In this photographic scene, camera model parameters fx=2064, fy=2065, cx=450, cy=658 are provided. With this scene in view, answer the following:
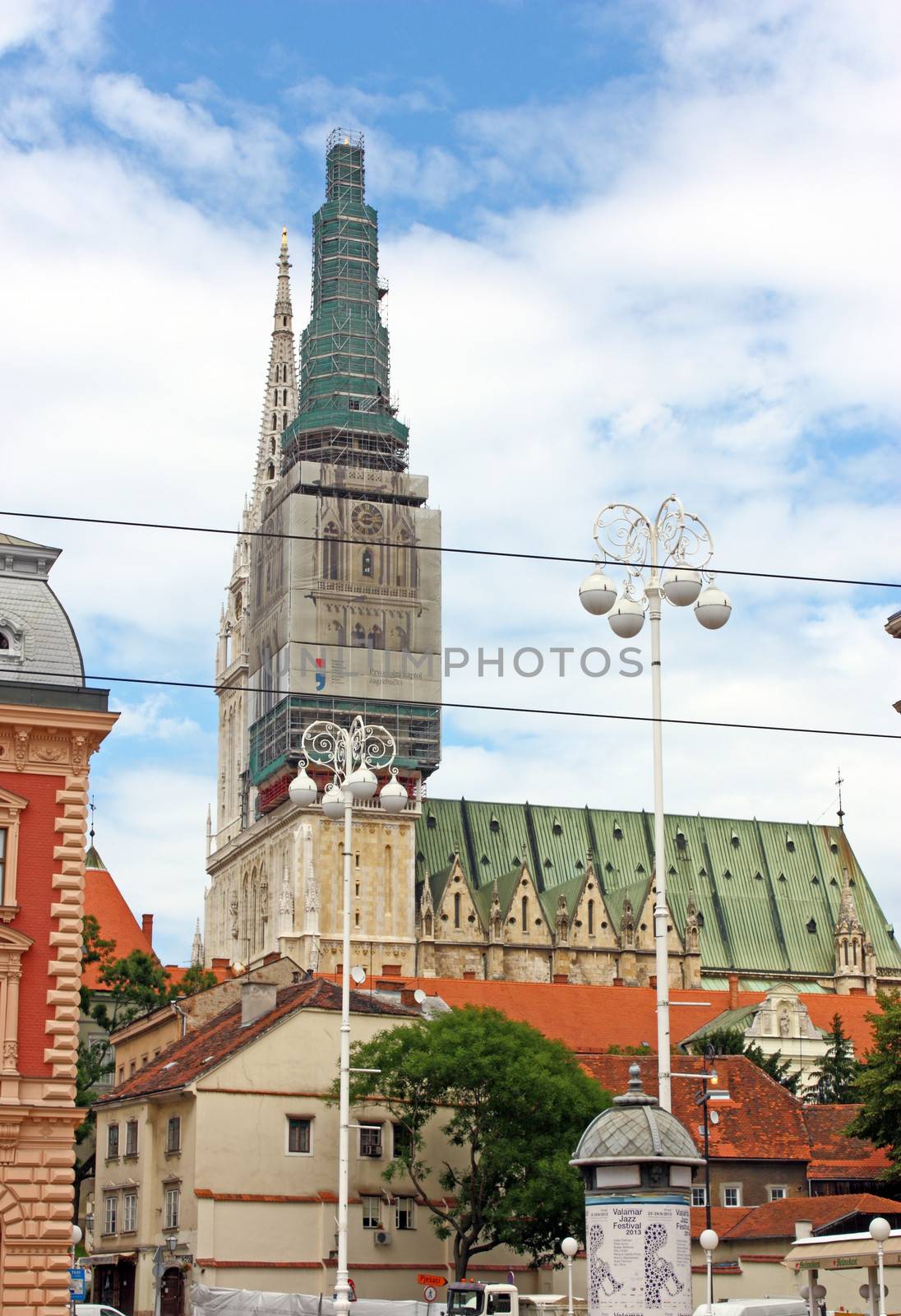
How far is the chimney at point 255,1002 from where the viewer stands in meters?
57.8

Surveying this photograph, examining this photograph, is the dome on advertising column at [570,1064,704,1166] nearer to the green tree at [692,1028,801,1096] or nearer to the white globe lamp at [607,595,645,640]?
the white globe lamp at [607,595,645,640]

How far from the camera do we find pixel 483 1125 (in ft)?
172

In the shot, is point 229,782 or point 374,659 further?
point 229,782

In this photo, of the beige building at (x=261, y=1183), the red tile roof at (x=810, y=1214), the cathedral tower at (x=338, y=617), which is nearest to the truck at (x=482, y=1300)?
the beige building at (x=261, y=1183)

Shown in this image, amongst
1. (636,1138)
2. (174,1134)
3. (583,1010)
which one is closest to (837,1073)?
(583,1010)

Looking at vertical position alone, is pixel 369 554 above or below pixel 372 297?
below

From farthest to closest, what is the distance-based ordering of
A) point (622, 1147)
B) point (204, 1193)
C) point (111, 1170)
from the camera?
1. point (111, 1170)
2. point (204, 1193)
3. point (622, 1147)

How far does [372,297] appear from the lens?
124500 mm

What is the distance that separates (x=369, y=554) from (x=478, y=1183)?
67119 mm

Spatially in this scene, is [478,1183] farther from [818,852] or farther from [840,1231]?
[818,852]

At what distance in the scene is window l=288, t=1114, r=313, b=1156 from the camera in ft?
172

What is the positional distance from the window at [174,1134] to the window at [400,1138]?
552 cm

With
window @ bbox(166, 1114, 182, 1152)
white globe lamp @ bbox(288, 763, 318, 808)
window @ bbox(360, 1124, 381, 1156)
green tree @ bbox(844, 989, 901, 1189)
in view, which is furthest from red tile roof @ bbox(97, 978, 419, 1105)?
white globe lamp @ bbox(288, 763, 318, 808)

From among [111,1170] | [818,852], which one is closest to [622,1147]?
[111,1170]
